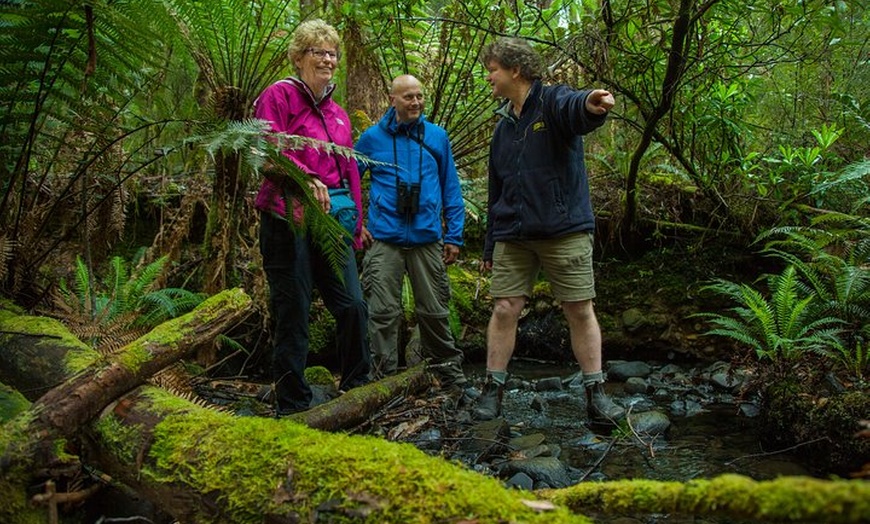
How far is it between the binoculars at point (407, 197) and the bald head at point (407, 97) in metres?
0.50

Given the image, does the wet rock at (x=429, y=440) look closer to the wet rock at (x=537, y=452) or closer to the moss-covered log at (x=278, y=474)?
the wet rock at (x=537, y=452)

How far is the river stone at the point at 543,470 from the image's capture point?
9.63 feet

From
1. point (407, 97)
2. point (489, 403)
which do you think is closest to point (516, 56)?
point (407, 97)

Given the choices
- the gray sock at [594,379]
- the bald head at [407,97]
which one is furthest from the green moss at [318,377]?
the bald head at [407,97]

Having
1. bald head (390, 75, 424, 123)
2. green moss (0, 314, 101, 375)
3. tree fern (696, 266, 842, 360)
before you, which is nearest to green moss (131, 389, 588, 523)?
green moss (0, 314, 101, 375)

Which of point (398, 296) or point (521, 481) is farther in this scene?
point (398, 296)

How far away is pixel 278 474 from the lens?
157 centimetres

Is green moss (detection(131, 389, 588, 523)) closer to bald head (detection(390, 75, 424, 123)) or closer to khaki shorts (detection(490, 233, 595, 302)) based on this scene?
khaki shorts (detection(490, 233, 595, 302))

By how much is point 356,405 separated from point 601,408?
1491 mm

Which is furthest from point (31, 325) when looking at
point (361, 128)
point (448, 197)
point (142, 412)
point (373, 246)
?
point (361, 128)

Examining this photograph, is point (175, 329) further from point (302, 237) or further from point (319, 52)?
point (319, 52)

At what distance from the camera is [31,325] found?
115 inches

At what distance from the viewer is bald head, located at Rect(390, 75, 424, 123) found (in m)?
4.45

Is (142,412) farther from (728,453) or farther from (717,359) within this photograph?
(717,359)
